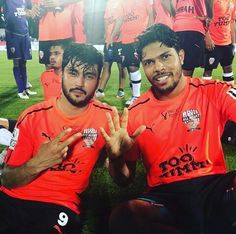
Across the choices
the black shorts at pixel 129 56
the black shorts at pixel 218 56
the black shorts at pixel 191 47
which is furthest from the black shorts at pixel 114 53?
the black shorts at pixel 191 47

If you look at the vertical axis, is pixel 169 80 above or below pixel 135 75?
above

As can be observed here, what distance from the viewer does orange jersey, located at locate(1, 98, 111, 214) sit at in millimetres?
2438

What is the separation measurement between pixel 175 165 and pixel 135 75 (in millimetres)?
5177

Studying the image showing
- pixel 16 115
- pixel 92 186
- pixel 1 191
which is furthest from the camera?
pixel 16 115

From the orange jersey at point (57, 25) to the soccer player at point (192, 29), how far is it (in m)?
1.64

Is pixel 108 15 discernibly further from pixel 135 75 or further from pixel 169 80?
pixel 169 80

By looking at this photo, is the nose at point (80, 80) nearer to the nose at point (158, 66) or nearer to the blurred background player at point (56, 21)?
the nose at point (158, 66)

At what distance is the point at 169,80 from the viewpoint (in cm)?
253

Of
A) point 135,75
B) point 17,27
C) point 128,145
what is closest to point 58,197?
point 128,145

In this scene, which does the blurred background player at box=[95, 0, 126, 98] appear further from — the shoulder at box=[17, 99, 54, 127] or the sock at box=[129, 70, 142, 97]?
the shoulder at box=[17, 99, 54, 127]

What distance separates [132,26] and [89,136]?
579 centimetres

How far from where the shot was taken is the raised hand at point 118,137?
7.54 ft

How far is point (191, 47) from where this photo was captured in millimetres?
5840

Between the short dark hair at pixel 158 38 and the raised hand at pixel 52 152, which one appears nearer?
the raised hand at pixel 52 152
